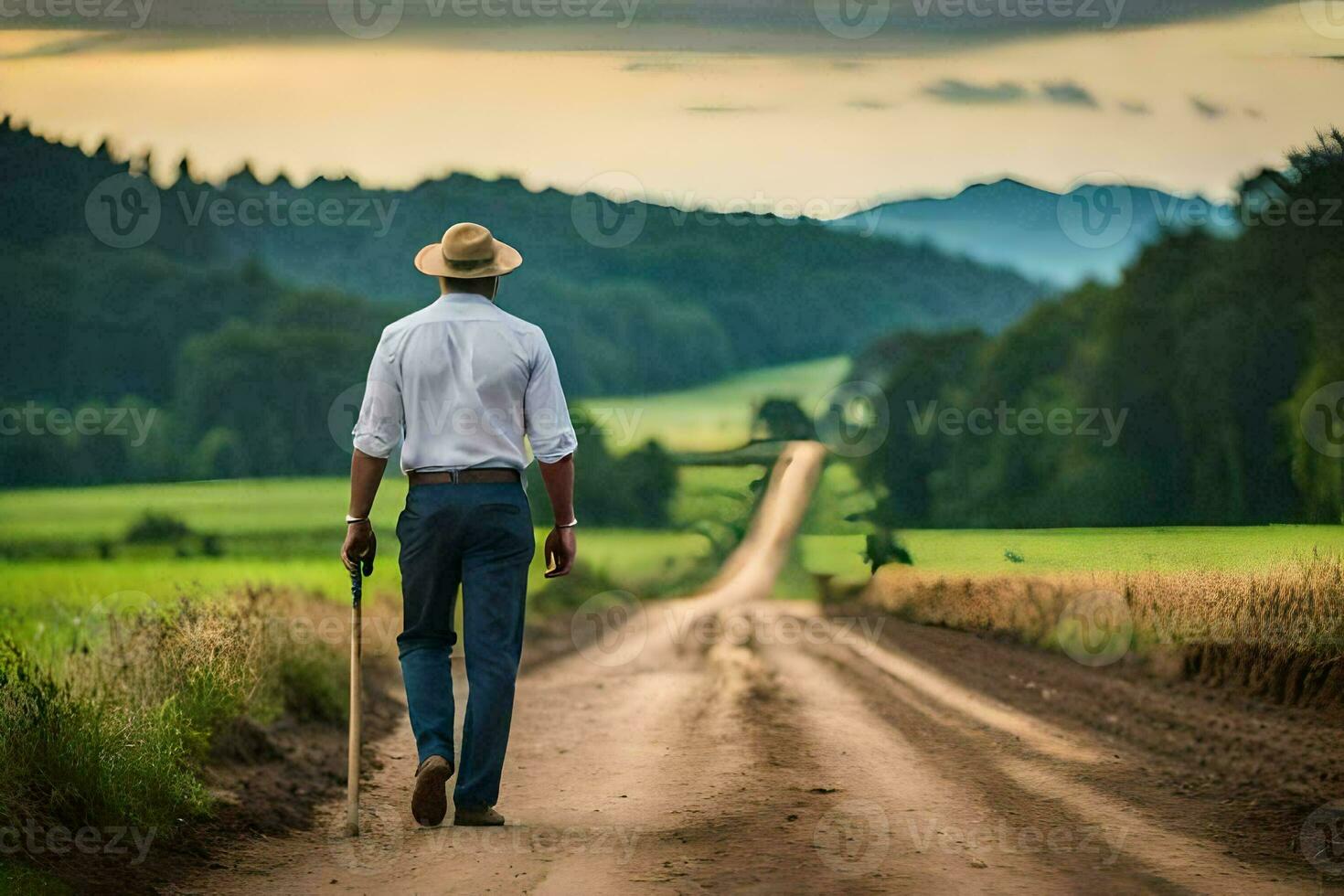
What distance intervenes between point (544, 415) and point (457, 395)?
379 mm

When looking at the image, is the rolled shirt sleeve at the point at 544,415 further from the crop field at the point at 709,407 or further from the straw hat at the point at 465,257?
the crop field at the point at 709,407

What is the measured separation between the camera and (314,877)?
614cm

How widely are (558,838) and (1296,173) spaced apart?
11.0 meters

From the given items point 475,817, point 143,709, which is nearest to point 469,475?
point 475,817

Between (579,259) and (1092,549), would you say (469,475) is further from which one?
(579,259)

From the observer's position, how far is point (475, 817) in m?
6.79

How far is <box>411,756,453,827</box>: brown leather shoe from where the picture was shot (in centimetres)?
647

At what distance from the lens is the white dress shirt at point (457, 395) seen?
6.62 meters

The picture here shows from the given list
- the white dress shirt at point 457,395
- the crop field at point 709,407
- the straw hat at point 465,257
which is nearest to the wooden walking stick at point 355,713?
the white dress shirt at point 457,395

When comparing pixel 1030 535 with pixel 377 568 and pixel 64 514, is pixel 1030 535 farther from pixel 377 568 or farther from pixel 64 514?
pixel 64 514

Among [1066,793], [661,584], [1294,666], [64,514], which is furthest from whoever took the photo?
[661,584]

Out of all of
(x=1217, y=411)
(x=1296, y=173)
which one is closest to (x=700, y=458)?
(x=1217, y=411)

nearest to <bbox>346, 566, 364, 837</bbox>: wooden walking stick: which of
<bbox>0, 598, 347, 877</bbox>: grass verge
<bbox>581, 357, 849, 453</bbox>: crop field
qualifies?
<bbox>0, 598, 347, 877</bbox>: grass verge

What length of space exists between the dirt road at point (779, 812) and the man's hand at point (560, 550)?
1140 mm
